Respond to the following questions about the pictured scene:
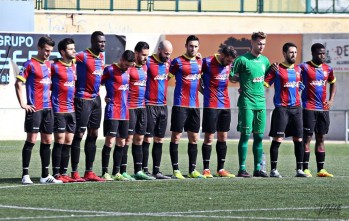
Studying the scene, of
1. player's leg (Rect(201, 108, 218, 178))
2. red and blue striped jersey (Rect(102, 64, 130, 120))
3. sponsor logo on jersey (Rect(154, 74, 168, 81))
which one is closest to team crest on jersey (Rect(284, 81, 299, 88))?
player's leg (Rect(201, 108, 218, 178))

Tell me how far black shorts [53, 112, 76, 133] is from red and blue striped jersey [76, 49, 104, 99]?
0.44 m

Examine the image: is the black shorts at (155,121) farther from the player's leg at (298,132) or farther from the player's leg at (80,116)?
the player's leg at (298,132)

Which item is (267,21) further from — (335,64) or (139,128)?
(139,128)

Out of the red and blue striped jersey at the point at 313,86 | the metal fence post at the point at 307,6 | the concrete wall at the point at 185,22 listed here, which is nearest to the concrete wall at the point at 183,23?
the concrete wall at the point at 185,22

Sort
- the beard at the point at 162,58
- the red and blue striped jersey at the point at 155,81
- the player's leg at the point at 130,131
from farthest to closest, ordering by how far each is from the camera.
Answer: the red and blue striped jersey at the point at 155,81 < the beard at the point at 162,58 < the player's leg at the point at 130,131

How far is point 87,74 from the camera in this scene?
56.2 feet

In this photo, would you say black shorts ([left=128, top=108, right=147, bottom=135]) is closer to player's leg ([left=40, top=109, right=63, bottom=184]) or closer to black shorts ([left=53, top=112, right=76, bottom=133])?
black shorts ([left=53, top=112, right=76, bottom=133])

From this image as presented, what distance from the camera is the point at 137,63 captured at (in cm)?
1777

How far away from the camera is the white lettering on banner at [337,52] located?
34569 mm

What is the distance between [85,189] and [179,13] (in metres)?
23.7

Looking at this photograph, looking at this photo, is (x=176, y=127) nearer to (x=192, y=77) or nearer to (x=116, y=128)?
(x=192, y=77)

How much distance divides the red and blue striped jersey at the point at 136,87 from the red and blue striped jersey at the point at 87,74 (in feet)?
2.36

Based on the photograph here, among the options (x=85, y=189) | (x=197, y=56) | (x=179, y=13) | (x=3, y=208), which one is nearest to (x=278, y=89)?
(x=197, y=56)

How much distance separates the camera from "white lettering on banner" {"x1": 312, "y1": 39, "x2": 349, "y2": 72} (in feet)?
113
